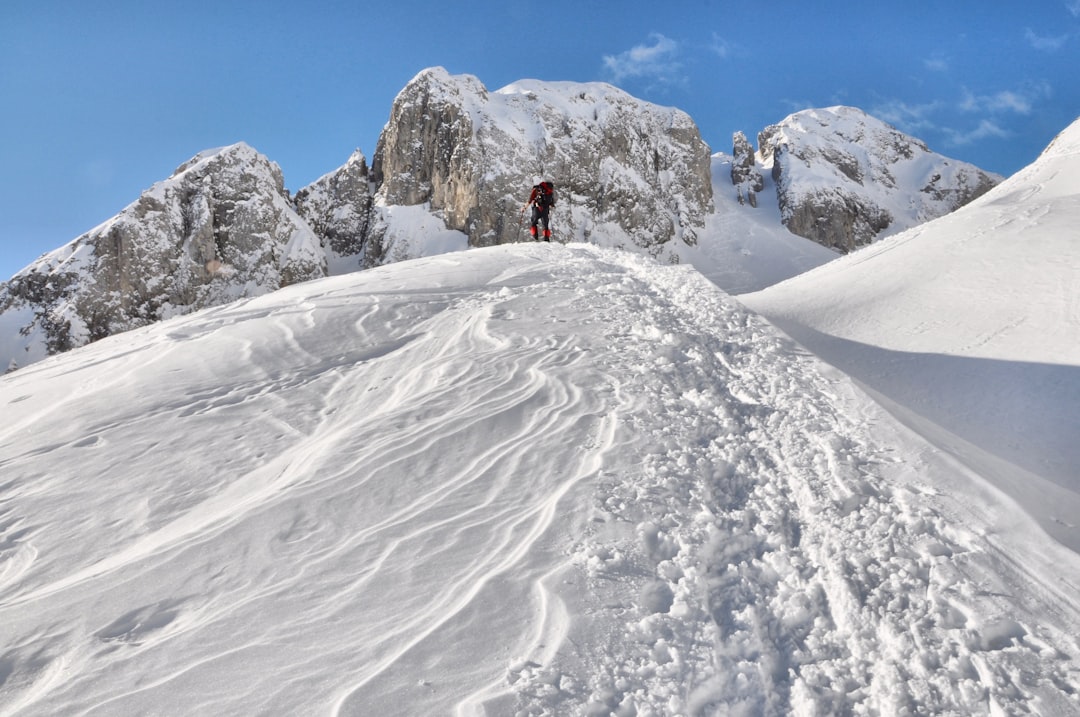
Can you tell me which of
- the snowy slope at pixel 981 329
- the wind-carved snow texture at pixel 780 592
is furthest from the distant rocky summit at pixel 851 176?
the wind-carved snow texture at pixel 780 592

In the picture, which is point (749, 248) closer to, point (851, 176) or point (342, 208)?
point (851, 176)

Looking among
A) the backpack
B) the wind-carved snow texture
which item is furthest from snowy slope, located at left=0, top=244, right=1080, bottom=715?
the backpack

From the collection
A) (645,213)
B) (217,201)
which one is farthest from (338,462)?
(645,213)

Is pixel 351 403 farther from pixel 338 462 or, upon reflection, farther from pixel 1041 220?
pixel 1041 220

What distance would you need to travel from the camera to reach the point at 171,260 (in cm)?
5491

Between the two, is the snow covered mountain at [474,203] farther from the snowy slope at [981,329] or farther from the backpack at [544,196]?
the snowy slope at [981,329]

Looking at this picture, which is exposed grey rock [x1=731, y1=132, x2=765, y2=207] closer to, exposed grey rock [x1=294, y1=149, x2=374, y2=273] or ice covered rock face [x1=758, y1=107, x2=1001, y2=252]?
ice covered rock face [x1=758, y1=107, x2=1001, y2=252]

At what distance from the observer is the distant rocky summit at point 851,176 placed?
77.1 metres

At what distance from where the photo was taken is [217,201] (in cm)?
5744

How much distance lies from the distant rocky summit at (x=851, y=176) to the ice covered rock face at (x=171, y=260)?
5764 cm

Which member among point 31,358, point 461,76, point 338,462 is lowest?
point 338,462

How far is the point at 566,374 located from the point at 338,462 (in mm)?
2417

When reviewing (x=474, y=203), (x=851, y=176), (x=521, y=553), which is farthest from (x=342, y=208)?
(x=521, y=553)

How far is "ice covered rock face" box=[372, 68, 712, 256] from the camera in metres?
63.9
